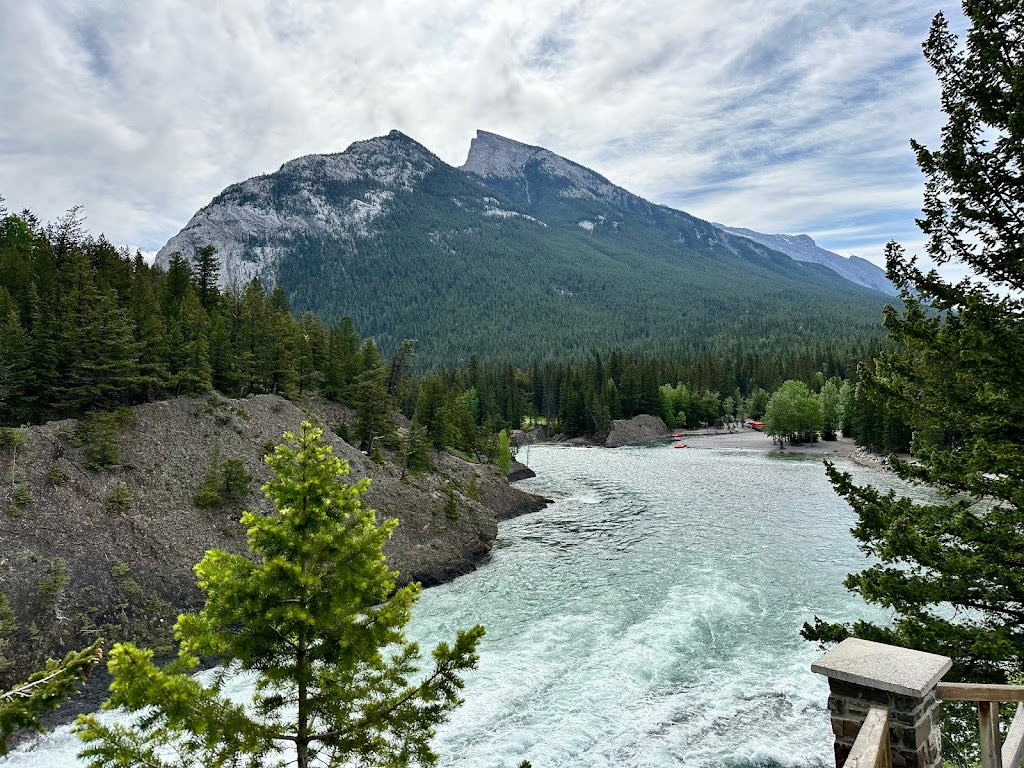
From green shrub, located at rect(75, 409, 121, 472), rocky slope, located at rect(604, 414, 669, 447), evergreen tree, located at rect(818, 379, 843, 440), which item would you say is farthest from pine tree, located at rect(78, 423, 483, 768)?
evergreen tree, located at rect(818, 379, 843, 440)

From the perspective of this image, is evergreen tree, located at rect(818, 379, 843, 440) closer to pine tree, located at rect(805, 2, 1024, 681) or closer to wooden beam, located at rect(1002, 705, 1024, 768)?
pine tree, located at rect(805, 2, 1024, 681)

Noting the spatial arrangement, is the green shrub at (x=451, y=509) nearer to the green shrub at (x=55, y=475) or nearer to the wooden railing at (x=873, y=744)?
the green shrub at (x=55, y=475)

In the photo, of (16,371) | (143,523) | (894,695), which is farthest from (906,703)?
(16,371)

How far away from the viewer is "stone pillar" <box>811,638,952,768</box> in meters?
5.14

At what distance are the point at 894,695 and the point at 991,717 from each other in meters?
0.78

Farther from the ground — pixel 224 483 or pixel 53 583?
pixel 224 483

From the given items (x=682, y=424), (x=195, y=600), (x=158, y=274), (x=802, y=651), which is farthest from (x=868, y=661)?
(x=682, y=424)

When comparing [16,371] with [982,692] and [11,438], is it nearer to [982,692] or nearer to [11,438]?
[11,438]

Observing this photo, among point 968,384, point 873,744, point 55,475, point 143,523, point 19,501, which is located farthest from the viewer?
point 143,523

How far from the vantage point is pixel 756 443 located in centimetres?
11012

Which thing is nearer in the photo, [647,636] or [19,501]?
[19,501]

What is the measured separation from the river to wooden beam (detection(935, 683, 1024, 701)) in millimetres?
12249

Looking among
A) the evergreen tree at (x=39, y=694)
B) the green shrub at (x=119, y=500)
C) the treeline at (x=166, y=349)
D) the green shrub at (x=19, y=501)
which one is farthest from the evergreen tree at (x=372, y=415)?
the evergreen tree at (x=39, y=694)

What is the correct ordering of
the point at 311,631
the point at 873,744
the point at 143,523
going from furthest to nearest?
the point at 143,523, the point at 311,631, the point at 873,744
